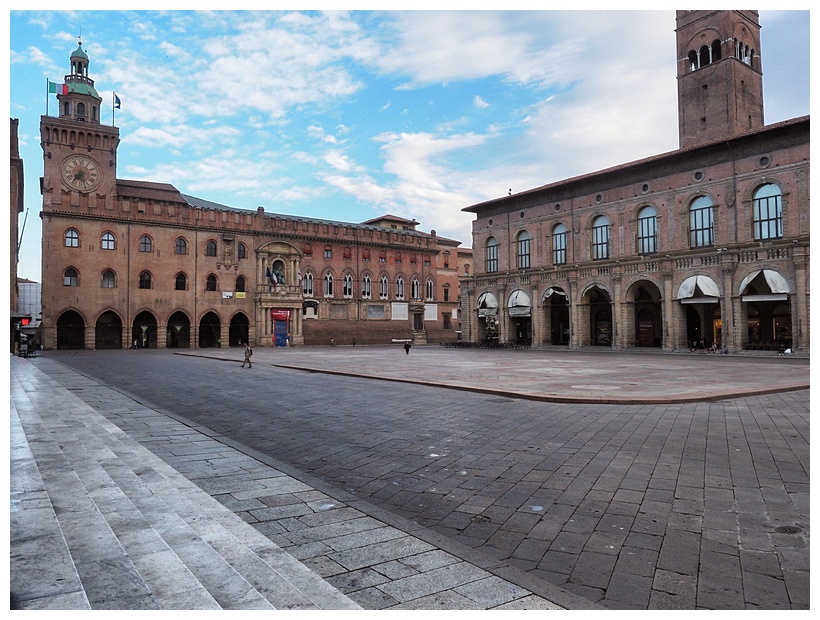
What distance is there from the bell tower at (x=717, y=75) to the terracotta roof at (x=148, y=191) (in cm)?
4670

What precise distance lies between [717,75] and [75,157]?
2143 inches

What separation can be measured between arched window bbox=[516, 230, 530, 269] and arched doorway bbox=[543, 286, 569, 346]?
3546 mm

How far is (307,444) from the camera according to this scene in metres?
8.05

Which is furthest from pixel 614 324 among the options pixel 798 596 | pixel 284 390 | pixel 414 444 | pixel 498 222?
pixel 798 596

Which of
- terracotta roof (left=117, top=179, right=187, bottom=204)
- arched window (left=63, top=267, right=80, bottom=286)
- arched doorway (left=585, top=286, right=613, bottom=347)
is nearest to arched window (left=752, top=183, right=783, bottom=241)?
arched doorway (left=585, top=286, right=613, bottom=347)

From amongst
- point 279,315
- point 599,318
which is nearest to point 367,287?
point 279,315

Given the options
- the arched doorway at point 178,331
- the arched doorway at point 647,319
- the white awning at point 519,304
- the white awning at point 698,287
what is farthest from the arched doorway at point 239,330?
the white awning at point 698,287

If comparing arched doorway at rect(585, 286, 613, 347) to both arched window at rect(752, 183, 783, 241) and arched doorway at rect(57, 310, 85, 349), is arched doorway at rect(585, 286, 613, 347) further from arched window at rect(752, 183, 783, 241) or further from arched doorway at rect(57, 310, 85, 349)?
arched doorway at rect(57, 310, 85, 349)

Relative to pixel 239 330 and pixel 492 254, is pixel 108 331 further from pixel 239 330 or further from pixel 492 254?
pixel 492 254

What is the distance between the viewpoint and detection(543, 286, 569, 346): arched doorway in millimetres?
46491

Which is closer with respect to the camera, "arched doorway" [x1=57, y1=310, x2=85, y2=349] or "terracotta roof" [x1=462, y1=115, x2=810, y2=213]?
"terracotta roof" [x1=462, y1=115, x2=810, y2=213]

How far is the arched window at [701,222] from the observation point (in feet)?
117
